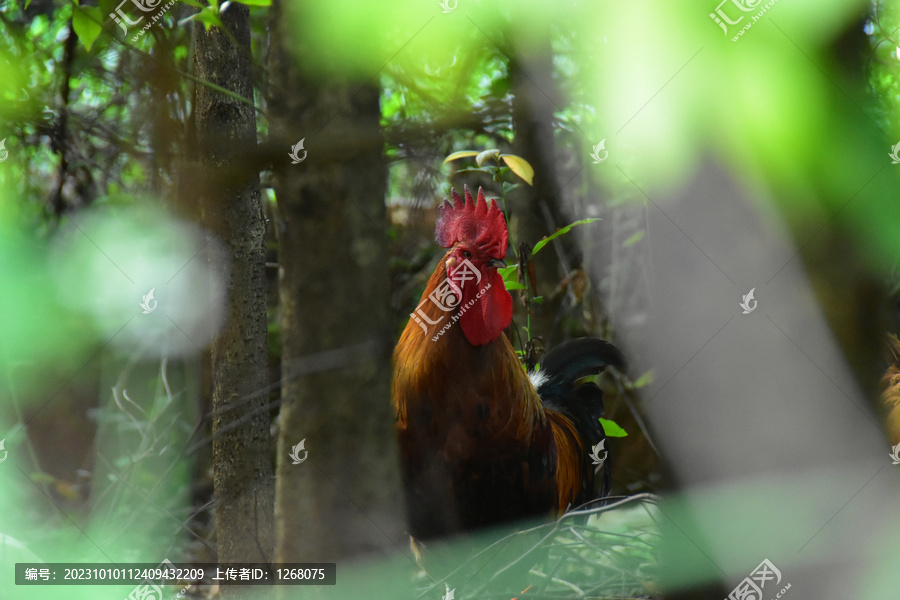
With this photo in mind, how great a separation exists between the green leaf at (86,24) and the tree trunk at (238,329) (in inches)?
6.5

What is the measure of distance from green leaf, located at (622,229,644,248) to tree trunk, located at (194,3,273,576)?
0.78 metres

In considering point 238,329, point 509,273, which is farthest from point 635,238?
point 238,329

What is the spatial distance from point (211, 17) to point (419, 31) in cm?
40

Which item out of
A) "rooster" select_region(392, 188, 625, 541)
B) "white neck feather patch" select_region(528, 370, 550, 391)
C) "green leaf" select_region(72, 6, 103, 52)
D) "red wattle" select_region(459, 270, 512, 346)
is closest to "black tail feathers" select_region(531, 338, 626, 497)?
"white neck feather patch" select_region(528, 370, 550, 391)

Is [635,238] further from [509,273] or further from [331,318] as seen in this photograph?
[331,318]

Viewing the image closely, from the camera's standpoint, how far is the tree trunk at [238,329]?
3.53 feet

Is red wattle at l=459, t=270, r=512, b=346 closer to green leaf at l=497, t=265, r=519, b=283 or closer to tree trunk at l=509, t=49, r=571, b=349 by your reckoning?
A: green leaf at l=497, t=265, r=519, b=283

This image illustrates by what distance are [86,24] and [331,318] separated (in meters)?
0.67

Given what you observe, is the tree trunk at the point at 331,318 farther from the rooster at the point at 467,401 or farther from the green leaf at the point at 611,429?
the green leaf at the point at 611,429

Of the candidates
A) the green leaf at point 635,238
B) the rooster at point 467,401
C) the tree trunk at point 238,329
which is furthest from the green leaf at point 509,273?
the tree trunk at point 238,329

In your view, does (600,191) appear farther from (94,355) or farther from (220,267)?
(94,355)

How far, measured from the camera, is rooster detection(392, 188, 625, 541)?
1.00 m

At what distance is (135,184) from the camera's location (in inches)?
46.9

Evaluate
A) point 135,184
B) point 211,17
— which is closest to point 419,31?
point 211,17
